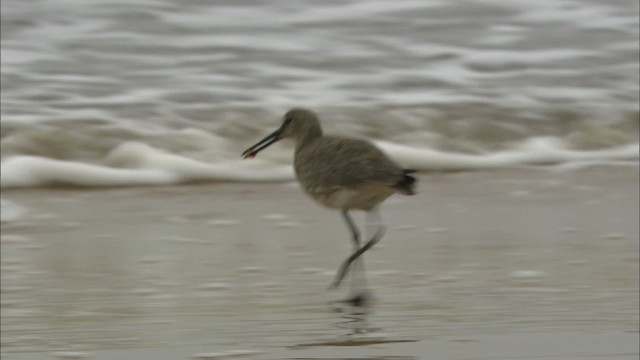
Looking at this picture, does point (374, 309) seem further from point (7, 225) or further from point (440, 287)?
point (7, 225)

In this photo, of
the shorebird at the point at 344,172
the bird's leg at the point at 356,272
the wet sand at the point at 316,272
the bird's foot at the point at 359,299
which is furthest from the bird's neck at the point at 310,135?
the bird's foot at the point at 359,299

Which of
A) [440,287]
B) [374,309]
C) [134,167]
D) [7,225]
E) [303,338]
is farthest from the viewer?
[134,167]

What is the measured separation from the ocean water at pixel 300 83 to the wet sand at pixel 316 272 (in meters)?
0.43

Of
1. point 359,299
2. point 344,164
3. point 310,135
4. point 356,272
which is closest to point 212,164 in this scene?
point 310,135

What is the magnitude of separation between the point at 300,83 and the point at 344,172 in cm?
417

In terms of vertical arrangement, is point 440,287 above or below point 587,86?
→ above

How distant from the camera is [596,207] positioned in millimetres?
5820

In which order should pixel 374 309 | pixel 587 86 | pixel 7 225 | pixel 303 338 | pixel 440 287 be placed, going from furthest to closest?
pixel 587 86 < pixel 7 225 < pixel 440 287 < pixel 374 309 < pixel 303 338

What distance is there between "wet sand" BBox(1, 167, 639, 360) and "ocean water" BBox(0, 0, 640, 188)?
432 millimetres

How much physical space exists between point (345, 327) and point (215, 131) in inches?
143

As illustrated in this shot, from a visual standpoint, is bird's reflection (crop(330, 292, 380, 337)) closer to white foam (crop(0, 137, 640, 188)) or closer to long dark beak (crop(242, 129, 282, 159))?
long dark beak (crop(242, 129, 282, 159))

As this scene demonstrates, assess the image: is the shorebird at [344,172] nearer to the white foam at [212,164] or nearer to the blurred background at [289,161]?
the blurred background at [289,161]

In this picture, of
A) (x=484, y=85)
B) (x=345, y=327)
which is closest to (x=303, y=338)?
(x=345, y=327)

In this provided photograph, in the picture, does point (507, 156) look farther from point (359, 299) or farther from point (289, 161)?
point (359, 299)
